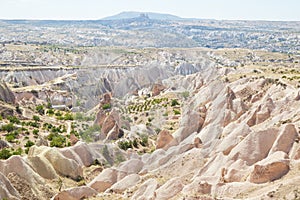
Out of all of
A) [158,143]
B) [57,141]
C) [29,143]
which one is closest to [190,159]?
[158,143]

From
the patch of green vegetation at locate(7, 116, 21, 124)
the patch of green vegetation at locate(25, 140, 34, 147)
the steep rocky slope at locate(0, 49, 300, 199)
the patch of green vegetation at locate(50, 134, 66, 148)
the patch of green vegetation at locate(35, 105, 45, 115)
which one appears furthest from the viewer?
the patch of green vegetation at locate(35, 105, 45, 115)

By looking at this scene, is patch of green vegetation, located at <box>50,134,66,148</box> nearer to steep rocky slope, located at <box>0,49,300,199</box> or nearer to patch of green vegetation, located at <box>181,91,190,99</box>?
→ steep rocky slope, located at <box>0,49,300,199</box>

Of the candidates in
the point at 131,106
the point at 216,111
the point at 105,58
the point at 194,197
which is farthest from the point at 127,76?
the point at 194,197

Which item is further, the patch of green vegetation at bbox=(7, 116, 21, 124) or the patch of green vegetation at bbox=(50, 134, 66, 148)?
the patch of green vegetation at bbox=(7, 116, 21, 124)

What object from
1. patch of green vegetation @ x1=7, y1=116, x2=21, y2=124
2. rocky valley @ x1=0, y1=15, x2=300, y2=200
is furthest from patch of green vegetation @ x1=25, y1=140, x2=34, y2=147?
patch of green vegetation @ x1=7, y1=116, x2=21, y2=124

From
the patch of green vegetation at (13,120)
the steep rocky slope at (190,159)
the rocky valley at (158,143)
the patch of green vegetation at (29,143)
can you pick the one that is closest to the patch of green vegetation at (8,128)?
the rocky valley at (158,143)

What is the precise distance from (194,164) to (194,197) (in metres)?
10.4

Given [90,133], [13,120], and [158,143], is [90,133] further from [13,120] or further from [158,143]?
[13,120]

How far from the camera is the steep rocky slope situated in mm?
21391

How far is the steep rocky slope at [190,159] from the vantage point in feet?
70.2

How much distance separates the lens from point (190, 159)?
98.3ft

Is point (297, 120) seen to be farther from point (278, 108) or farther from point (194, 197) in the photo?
point (194, 197)

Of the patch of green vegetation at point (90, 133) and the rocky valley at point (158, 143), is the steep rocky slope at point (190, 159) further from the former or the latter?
the patch of green vegetation at point (90, 133)

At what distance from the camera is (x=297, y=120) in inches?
1190
